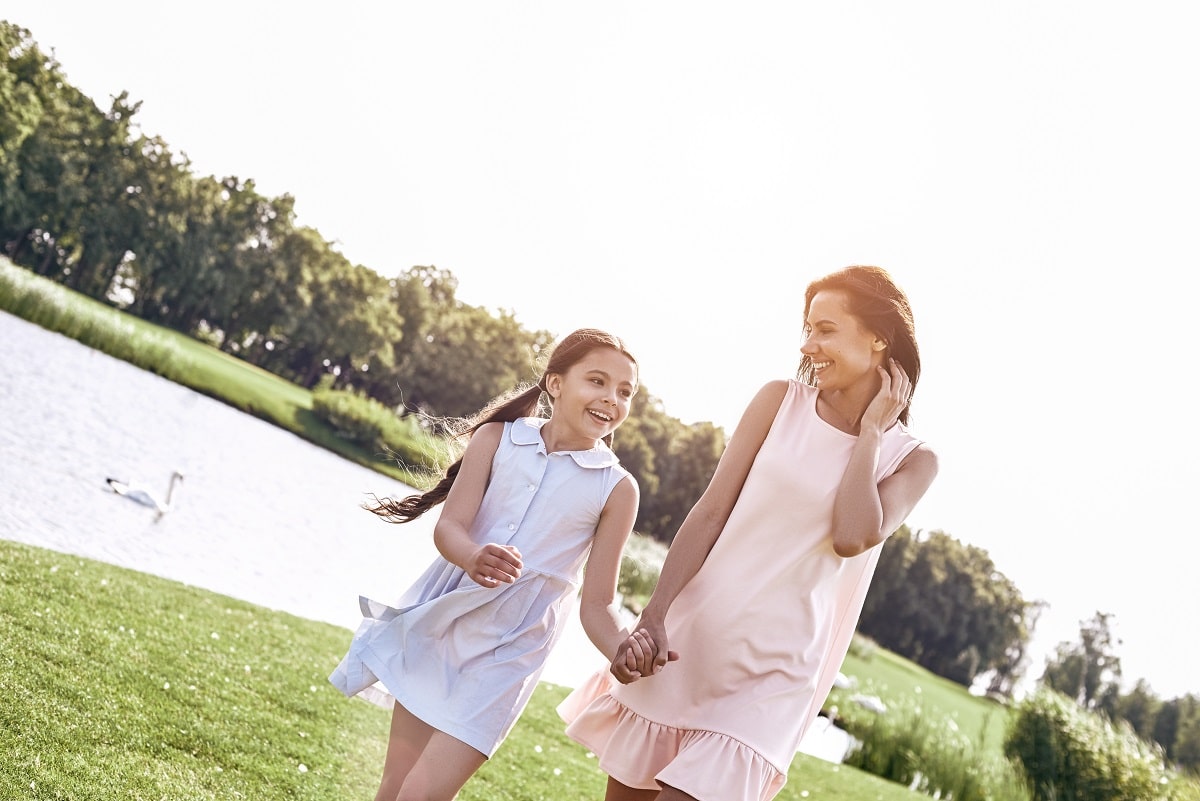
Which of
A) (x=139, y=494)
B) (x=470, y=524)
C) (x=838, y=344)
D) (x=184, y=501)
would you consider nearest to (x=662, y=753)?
(x=470, y=524)

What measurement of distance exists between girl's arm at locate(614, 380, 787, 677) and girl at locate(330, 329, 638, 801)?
137 millimetres

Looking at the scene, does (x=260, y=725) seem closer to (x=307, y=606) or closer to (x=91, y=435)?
(x=307, y=606)

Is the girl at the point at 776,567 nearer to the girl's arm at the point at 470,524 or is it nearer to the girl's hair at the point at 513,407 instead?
the girl's arm at the point at 470,524

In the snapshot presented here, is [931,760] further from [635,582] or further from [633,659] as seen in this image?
[633,659]

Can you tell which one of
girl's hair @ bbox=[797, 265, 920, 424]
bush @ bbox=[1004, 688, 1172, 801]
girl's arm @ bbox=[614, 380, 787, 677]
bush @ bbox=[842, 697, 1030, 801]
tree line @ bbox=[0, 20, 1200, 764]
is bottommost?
bush @ bbox=[842, 697, 1030, 801]

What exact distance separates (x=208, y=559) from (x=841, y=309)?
1083 cm

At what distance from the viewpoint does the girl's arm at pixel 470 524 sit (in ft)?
8.97

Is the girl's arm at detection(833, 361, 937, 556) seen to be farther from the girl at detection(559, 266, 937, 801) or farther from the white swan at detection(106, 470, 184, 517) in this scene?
the white swan at detection(106, 470, 184, 517)

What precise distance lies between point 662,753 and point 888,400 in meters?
1.22

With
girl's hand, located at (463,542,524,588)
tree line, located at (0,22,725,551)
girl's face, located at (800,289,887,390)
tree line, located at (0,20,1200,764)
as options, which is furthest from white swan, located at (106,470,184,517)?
tree line, located at (0,22,725,551)

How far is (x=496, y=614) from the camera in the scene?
2.98 metres

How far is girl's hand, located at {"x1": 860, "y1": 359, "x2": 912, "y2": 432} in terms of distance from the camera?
9.78ft

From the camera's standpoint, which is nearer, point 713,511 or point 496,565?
point 496,565

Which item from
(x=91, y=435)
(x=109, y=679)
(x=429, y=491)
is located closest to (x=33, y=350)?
(x=91, y=435)
